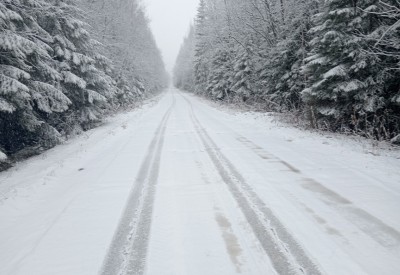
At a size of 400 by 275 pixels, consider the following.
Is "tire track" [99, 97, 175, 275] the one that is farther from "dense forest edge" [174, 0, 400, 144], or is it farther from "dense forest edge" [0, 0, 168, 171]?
"dense forest edge" [174, 0, 400, 144]

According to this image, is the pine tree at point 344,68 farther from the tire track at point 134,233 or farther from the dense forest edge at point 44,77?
the dense forest edge at point 44,77

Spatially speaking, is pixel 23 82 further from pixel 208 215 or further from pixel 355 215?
pixel 355 215

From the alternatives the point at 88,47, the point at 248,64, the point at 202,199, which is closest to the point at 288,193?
the point at 202,199

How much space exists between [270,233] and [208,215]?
39.4 inches

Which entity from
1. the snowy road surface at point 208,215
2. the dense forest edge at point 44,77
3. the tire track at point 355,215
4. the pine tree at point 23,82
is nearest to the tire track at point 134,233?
the snowy road surface at point 208,215

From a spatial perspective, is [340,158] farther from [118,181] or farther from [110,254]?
[110,254]

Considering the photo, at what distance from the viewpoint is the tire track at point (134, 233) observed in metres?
3.32

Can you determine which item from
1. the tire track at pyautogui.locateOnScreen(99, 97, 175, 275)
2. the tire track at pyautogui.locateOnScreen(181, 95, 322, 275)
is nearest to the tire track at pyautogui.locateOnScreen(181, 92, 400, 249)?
the tire track at pyautogui.locateOnScreen(181, 95, 322, 275)

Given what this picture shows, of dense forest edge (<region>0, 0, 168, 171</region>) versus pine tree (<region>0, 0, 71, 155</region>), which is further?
dense forest edge (<region>0, 0, 168, 171</region>)

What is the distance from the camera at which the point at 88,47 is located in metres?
16.1

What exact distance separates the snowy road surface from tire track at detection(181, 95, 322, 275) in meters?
0.02

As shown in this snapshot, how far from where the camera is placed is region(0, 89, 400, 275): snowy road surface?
3.34 metres

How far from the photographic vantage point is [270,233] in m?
3.91

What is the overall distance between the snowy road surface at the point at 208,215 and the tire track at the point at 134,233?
0.02 m
